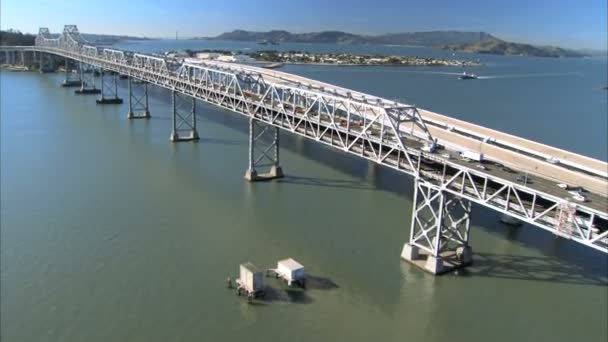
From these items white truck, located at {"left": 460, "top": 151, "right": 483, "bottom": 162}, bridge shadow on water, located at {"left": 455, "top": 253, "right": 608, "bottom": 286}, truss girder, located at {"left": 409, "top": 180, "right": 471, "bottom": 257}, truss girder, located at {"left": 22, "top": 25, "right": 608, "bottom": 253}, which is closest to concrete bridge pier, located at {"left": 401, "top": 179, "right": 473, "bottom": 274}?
truss girder, located at {"left": 409, "top": 180, "right": 471, "bottom": 257}

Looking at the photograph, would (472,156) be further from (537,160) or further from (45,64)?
(45,64)

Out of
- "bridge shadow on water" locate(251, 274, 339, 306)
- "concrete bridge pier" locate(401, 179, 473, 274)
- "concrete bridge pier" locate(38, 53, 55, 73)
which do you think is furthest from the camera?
"concrete bridge pier" locate(38, 53, 55, 73)

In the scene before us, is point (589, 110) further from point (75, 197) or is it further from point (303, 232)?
point (75, 197)

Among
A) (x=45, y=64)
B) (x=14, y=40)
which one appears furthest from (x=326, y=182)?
(x=14, y=40)

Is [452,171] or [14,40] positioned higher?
[14,40]

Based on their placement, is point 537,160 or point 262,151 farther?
point 262,151

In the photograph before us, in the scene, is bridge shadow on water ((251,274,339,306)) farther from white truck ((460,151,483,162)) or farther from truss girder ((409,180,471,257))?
white truck ((460,151,483,162))

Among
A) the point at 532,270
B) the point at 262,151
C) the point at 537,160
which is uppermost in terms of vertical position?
the point at 537,160

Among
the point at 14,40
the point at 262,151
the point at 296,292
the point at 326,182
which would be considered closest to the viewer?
the point at 296,292

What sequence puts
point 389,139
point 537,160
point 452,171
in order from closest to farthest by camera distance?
point 452,171 → point 537,160 → point 389,139

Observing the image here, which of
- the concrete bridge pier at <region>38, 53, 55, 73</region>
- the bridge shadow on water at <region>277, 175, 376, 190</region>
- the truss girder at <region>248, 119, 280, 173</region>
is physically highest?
the concrete bridge pier at <region>38, 53, 55, 73</region>

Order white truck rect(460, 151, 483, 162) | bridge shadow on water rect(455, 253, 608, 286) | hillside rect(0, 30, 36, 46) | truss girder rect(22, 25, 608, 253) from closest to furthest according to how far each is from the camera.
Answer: truss girder rect(22, 25, 608, 253) → bridge shadow on water rect(455, 253, 608, 286) → white truck rect(460, 151, 483, 162) → hillside rect(0, 30, 36, 46)
